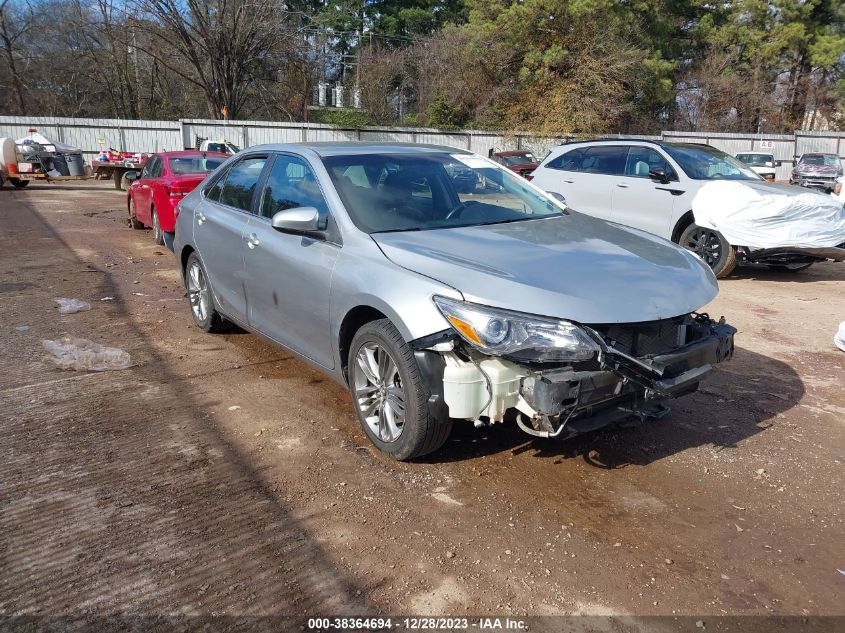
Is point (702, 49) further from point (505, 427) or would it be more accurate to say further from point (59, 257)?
point (505, 427)

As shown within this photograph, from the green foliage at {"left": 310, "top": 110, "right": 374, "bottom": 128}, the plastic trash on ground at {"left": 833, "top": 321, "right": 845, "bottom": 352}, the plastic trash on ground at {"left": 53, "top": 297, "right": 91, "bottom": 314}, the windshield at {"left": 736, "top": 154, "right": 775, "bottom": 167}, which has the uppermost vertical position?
the green foliage at {"left": 310, "top": 110, "right": 374, "bottom": 128}

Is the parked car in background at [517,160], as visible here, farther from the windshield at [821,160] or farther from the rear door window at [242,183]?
Result: the rear door window at [242,183]

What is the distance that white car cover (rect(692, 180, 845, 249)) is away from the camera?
8.31 meters

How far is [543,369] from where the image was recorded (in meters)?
3.24

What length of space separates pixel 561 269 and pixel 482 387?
750mm

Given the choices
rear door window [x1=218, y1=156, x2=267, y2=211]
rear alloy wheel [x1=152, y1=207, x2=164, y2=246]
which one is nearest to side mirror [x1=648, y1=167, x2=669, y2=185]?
rear door window [x1=218, y1=156, x2=267, y2=211]

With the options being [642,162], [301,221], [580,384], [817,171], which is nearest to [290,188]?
[301,221]

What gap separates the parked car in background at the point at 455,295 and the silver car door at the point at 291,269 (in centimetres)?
1

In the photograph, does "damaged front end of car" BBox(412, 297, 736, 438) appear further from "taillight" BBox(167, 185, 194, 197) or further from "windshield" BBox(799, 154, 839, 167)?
"windshield" BBox(799, 154, 839, 167)

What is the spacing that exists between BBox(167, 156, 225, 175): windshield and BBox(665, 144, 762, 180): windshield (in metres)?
7.26

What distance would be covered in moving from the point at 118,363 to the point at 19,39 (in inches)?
1794

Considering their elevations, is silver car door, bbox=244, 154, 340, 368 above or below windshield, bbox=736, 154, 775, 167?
below

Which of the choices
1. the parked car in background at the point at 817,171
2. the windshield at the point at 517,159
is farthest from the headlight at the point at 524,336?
the parked car in background at the point at 817,171

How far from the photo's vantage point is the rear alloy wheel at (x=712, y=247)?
8.68 metres
